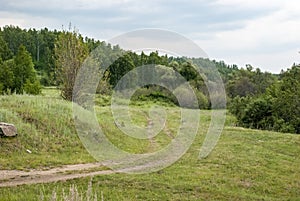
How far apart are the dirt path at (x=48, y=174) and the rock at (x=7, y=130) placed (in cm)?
261

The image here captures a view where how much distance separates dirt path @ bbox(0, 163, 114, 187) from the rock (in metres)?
2.61

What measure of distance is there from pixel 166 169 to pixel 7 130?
5374 mm

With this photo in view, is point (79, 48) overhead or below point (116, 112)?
overhead

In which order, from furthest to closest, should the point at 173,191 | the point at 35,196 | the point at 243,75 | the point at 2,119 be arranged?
the point at 243,75, the point at 2,119, the point at 173,191, the point at 35,196

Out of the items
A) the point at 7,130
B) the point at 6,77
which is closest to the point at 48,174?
the point at 7,130

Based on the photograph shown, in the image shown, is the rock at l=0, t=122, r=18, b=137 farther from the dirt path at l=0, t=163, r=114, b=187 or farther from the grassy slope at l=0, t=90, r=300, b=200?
the dirt path at l=0, t=163, r=114, b=187

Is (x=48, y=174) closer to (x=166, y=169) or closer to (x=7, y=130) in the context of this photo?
(x=7, y=130)

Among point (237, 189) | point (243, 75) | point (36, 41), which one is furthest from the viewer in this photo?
point (36, 41)

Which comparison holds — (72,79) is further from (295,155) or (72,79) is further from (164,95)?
(295,155)

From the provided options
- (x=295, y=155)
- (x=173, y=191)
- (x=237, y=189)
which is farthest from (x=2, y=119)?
(x=295, y=155)

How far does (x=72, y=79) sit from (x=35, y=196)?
15763 millimetres

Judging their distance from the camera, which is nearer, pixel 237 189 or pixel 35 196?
pixel 35 196

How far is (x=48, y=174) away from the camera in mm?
10836

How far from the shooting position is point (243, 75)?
56.1 metres
